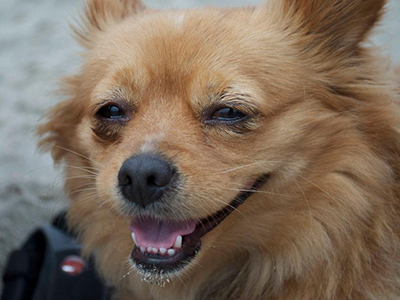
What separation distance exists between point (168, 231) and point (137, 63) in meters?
0.82

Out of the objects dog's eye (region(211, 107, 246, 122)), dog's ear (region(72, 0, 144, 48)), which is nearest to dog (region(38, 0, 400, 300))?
dog's eye (region(211, 107, 246, 122))

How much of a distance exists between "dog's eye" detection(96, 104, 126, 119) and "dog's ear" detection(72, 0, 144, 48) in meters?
0.67

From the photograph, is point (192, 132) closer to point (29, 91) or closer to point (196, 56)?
point (196, 56)

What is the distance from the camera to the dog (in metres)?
2.52

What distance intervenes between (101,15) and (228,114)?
49.3 inches

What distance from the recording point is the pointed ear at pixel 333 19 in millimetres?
2742

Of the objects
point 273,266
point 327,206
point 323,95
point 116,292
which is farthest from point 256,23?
point 116,292

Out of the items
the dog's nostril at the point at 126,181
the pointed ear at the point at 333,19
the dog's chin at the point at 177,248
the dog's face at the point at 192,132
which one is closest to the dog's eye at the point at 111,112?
the dog's face at the point at 192,132

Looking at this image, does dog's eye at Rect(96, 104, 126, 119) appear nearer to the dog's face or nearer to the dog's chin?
the dog's face

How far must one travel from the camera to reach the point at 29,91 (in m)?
6.03

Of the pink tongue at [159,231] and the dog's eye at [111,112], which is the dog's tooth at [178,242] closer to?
the pink tongue at [159,231]

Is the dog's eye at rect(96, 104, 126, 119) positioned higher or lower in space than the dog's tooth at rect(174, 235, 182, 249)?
higher

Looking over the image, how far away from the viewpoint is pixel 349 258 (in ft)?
8.70

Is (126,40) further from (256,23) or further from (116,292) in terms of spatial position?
(116,292)
